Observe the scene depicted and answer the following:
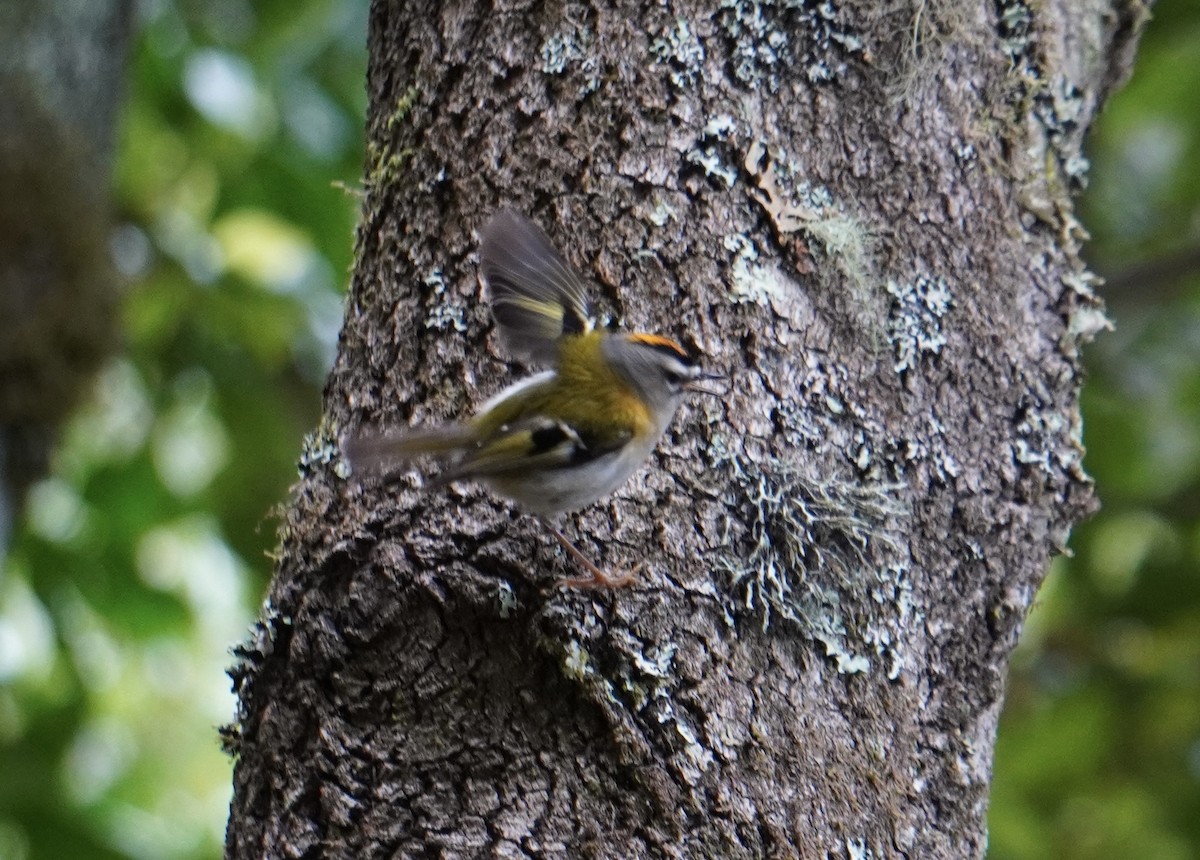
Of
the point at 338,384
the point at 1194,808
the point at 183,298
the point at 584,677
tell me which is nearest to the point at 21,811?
the point at 183,298

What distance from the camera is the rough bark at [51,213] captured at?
4.63 meters

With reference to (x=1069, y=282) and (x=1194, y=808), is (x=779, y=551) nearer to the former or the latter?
(x=1069, y=282)

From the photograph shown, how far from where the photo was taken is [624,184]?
9.23 feet

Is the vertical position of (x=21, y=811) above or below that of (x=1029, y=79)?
below

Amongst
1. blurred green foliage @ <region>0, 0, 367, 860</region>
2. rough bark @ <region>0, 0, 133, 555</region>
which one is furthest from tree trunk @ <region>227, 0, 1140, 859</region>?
blurred green foliage @ <region>0, 0, 367, 860</region>

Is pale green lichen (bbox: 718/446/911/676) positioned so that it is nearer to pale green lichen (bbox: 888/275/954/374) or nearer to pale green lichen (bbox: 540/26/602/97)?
pale green lichen (bbox: 888/275/954/374)

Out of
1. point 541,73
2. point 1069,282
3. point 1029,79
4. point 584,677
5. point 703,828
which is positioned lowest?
point 703,828

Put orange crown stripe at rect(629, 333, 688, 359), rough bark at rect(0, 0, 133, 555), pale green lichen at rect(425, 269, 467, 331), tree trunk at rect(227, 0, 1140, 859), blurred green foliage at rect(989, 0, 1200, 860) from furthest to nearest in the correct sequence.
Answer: blurred green foliage at rect(989, 0, 1200, 860), rough bark at rect(0, 0, 133, 555), pale green lichen at rect(425, 269, 467, 331), orange crown stripe at rect(629, 333, 688, 359), tree trunk at rect(227, 0, 1140, 859)

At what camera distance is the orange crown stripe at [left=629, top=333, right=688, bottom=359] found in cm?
262

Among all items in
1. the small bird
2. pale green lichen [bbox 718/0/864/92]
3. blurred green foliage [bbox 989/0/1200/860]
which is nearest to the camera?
the small bird

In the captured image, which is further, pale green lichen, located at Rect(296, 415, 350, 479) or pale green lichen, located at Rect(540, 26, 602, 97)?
pale green lichen, located at Rect(540, 26, 602, 97)

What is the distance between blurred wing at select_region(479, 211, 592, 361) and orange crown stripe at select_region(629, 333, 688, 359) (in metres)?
0.17

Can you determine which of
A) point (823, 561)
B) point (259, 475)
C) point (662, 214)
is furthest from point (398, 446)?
point (259, 475)

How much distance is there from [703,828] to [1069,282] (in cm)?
172
